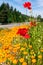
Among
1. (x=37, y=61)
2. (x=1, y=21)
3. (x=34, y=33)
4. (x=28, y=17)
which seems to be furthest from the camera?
(x=1, y=21)

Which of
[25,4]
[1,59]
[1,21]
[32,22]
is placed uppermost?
[25,4]

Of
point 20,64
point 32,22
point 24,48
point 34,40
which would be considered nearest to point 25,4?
point 32,22

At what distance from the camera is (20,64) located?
5.95 meters

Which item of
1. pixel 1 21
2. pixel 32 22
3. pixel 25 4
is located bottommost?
pixel 1 21

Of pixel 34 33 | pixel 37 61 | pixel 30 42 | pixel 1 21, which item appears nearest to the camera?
pixel 37 61

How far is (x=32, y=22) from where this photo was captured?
794cm

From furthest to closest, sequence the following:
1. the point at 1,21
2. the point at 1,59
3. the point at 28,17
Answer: the point at 1,21
the point at 28,17
the point at 1,59

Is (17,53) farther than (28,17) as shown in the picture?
No

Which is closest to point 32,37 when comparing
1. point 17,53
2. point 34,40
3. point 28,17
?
point 34,40

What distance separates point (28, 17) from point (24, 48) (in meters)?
2.22

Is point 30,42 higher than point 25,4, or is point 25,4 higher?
point 25,4

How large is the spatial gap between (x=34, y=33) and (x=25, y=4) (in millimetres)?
820

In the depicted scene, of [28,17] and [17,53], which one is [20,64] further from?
[28,17]

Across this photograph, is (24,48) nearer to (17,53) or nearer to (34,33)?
(17,53)
